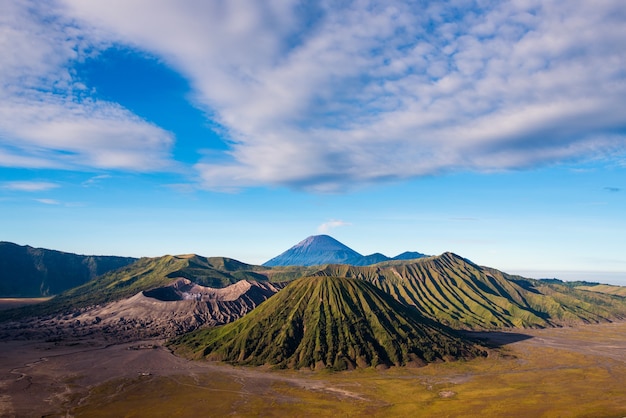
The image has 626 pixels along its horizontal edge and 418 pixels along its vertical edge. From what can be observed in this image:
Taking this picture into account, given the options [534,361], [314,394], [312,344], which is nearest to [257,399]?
[314,394]

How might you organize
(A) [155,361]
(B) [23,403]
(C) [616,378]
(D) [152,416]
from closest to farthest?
(D) [152,416] < (B) [23,403] < (C) [616,378] < (A) [155,361]

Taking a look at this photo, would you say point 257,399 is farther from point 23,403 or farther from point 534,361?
point 534,361

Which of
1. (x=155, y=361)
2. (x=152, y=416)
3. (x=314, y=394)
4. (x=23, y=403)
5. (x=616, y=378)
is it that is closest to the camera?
(x=152, y=416)

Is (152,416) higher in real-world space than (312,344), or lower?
lower

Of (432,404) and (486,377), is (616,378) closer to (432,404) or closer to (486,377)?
(486,377)

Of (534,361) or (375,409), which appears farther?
(534,361)

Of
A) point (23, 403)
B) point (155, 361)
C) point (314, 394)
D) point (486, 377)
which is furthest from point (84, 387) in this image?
point (486, 377)
